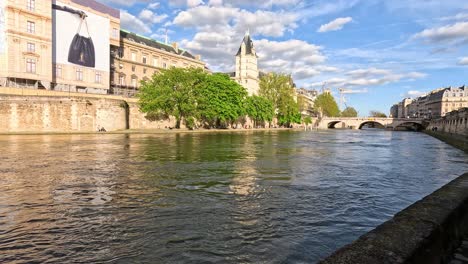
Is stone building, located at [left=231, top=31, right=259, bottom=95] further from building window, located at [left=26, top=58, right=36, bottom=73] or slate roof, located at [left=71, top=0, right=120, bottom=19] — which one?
building window, located at [left=26, top=58, right=36, bottom=73]

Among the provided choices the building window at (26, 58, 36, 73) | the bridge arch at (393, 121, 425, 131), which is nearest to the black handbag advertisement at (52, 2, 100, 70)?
the building window at (26, 58, 36, 73)

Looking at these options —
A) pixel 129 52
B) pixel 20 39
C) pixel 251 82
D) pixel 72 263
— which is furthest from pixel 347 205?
pixel 251 82

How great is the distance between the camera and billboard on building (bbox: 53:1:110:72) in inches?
2108

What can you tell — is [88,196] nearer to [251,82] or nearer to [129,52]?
[129,52]

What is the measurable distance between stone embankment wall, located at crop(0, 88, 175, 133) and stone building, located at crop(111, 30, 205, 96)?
1746 centimetres

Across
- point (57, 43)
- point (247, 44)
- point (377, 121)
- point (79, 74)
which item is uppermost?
point (247, 44)

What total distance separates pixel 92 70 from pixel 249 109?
3909 centimetres

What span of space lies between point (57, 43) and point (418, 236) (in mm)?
61655

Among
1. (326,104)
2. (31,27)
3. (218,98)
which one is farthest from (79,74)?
(326,104)

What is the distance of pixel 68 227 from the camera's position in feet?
19.3

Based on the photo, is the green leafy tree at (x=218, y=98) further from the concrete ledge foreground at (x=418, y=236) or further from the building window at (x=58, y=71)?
the concrete ledge foreground at (x=418, y=236)

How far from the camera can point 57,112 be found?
45719 mm

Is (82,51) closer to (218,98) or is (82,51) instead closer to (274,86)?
(218,98)

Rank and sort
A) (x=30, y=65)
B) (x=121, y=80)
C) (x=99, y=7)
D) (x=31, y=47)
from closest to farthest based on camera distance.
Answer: (x=30, y=65) → (x=31, y=47) → (x=99, y=7) → (x=121, y=80)
